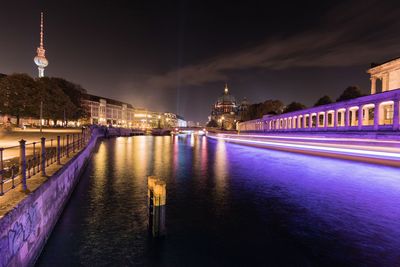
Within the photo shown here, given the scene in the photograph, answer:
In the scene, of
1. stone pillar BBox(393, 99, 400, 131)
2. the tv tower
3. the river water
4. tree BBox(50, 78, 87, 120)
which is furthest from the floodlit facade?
the tv tower

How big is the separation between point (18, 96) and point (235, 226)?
213ft

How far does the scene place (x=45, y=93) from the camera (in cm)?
5859

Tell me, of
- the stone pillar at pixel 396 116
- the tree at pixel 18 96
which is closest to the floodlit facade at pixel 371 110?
the stone pillar at pixel 396 116

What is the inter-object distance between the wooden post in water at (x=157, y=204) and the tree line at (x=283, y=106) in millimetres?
72968

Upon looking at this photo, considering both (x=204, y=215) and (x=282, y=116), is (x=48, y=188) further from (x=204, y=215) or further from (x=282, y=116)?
(x=282, y=116)

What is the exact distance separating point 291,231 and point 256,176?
380 inches

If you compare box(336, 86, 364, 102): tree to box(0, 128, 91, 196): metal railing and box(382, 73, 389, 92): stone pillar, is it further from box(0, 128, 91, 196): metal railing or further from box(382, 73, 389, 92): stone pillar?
box(0, 128, 91, 196): metal railing

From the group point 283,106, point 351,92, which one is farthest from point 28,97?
point 283,106

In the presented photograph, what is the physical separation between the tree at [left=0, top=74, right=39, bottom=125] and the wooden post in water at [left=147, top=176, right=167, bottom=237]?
62213mm

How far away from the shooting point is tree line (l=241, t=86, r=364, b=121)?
69.0 metres

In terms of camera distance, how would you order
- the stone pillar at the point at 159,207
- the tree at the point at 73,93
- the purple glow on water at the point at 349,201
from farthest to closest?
the tree at the point at 73,93
the purple glow on water at the point at 349,201
the stone pillar at the point at 159,207

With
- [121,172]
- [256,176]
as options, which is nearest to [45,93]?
[121,172]

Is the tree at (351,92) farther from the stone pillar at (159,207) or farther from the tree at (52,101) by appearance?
the stone pillar at (159,207)

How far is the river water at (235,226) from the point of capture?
6.39 metres
